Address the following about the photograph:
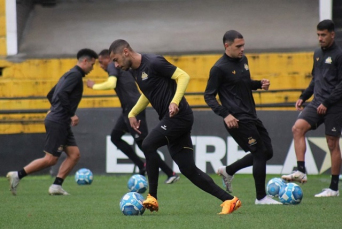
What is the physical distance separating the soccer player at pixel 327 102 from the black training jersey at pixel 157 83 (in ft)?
9.03

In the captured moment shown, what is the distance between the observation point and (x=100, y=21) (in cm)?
2139

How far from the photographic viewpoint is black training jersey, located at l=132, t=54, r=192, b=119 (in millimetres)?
8078

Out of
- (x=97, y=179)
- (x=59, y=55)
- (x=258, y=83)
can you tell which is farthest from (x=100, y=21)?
(x=258, y=83)

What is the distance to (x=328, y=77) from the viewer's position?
10.3 meters

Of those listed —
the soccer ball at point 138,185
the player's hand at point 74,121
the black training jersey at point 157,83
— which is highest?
the black training jersey at point 157,83

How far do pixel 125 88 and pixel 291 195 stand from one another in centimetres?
535

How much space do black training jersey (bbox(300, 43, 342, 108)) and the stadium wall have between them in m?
4.26

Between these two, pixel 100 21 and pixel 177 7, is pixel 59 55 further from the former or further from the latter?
pixel 177 7

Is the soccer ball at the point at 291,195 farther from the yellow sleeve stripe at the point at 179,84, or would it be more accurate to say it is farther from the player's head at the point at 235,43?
the yellow sleeve stripe at the point at 179,84

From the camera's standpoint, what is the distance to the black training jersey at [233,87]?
883 centimetres

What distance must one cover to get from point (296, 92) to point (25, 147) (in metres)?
6.13

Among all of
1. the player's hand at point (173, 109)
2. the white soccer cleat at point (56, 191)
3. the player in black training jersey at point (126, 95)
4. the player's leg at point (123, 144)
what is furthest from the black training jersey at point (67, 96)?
the player's hand at point (173, 109)

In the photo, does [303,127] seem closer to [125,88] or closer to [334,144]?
[334,144]

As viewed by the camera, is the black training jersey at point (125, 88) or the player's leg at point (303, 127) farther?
the black training jersey at point (125, 88)
